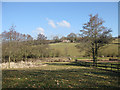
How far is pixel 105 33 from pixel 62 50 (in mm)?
24727

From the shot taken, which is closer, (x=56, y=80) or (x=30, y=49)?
(x=56, y=80)

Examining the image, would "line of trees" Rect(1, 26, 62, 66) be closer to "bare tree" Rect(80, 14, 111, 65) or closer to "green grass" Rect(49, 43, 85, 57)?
"green grass" Rect(49, 43, 85, 57)

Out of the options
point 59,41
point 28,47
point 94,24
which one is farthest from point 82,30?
point 59,41

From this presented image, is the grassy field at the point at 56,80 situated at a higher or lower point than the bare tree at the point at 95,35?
lower

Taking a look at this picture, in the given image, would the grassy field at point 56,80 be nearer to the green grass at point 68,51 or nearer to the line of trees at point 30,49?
the line of trees at point 30,49

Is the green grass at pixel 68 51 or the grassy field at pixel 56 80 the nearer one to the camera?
the grassy field at pixel 56 80

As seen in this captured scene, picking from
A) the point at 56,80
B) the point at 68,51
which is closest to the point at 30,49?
the point at 68,51

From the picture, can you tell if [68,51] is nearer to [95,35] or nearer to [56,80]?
[95,35]

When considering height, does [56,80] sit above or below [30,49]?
below

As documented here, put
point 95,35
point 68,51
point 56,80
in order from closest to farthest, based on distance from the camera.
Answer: point 56,80 → point 95,35 → point 68,51

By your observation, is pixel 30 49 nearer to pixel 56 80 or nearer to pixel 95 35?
pixel 95 35

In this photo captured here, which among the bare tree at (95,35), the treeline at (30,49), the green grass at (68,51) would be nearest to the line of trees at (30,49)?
the treeline at (30,49)

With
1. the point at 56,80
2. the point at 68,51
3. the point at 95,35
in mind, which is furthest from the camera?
the point at 68,51

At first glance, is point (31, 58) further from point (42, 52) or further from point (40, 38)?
point (40, 38)
